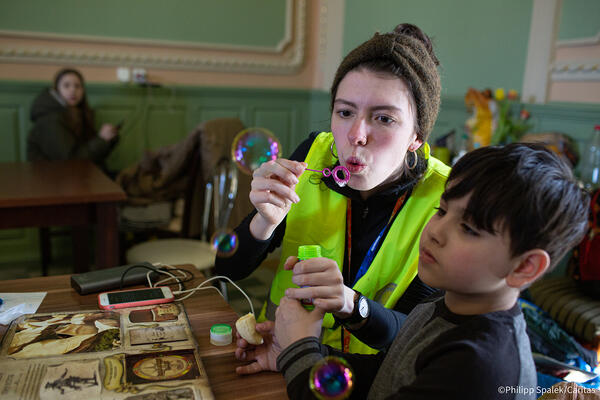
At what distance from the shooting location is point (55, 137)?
3484 mm

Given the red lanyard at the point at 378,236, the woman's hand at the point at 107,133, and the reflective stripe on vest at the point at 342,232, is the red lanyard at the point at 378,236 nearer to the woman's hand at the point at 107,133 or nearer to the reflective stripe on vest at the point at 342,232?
the reflective stripe on vest at the point at 342,232

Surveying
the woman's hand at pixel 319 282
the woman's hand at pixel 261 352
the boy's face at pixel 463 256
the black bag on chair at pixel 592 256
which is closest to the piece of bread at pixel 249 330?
the woman's hand at pixel 261 352

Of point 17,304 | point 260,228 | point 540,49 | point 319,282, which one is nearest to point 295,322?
point 319,282

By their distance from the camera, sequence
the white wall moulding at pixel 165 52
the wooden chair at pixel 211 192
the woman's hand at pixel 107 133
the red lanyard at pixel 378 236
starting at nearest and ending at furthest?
1. the red lanyard at pixel 378 236
2. the wooden chair at pixel 211 192
3. the woman's hand at pixel 107 133
4. the white wall moulding at pixel 165 52

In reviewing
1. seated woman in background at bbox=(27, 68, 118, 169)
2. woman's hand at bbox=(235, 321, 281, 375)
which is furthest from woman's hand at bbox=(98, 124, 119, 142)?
woman's hand at bbox=(235, 321, 281, 375)

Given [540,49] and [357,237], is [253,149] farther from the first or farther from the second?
[540,49]

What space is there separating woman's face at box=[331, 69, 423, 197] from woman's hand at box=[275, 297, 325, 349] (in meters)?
0.39

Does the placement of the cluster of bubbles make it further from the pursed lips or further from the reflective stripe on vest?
the pursed lips

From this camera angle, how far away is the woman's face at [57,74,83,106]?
355 centimetres

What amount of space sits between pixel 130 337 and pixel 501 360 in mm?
630

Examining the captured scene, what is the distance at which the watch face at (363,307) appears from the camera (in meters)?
0.96

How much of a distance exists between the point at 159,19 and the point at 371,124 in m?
3.54

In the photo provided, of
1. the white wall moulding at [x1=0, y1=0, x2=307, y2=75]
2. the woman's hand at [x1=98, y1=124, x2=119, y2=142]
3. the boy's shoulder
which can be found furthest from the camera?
the white wall moulding at [x1=0, y1=0, x2=307, y2=75]

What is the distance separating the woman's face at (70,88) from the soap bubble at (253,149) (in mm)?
2445
